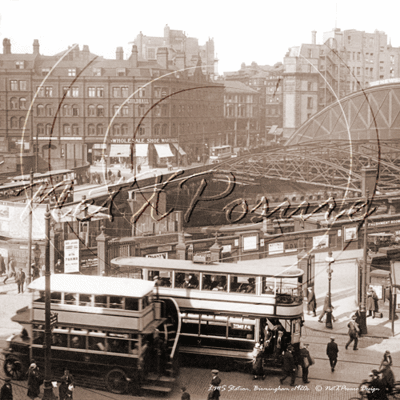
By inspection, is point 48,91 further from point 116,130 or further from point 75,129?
point 116,130

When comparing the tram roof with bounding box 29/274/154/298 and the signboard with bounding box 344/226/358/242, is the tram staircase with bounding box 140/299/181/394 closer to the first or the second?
the tram roof with bounding box 29/274/154/298

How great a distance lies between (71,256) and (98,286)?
13758 millimetres

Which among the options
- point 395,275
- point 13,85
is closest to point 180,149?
point 13,85

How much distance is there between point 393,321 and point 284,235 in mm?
13435

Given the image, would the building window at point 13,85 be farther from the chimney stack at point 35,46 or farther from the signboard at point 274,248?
the signboard at point 274,248

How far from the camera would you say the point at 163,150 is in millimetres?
80750

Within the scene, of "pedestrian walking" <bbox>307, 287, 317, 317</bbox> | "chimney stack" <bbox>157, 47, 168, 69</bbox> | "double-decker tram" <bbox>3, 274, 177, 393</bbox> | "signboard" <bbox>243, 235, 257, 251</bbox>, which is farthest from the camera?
"chimney stack" <bbox>157, 47, 168, 69</bbox>

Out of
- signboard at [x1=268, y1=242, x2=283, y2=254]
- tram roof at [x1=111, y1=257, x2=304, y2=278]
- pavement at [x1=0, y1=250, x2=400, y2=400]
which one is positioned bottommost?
pavement at [x1=0, y1=250, x2=400, y2=400]

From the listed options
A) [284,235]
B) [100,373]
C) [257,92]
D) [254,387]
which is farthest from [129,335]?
[257,92]

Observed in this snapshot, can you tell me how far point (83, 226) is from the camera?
36812 millimetres

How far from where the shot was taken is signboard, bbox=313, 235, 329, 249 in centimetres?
3594

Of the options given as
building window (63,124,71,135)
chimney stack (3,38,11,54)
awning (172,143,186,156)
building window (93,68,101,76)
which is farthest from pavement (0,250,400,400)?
chimney stack (3,38,11,54)

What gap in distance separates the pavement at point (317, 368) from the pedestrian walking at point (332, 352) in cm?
31

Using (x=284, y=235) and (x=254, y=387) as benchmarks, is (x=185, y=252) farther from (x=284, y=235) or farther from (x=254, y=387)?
(x=254, y=387)
